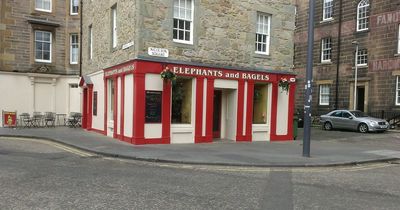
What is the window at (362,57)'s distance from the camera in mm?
30044

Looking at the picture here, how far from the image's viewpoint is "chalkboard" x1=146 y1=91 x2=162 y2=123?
14.8 metres

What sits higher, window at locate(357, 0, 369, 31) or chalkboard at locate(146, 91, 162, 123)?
window at locate(357, 0, 369, 31)

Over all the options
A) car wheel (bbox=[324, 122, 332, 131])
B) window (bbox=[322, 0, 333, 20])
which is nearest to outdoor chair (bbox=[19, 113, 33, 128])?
car wheel (bbox=[324, 122, 332, 131])

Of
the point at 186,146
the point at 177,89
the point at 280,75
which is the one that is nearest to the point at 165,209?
the point at 186,146

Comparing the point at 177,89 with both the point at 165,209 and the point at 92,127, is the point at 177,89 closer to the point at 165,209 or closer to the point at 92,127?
the point at 92,127

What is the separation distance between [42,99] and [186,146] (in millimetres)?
15055

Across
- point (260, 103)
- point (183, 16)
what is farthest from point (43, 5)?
point (260, 103)

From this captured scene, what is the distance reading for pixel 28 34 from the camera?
24.8 m

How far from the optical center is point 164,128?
15.2 meters

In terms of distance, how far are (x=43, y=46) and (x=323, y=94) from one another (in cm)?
2299

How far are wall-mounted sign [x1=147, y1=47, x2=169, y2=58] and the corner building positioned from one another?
39 millimetres

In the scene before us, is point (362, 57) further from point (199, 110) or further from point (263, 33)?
point (199, 110)

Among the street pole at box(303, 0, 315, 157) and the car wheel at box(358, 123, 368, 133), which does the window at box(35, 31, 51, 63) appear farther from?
the car wheel at box(358, 123, 368, 133)

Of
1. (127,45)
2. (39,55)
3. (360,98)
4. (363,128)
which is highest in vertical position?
(39,55)
